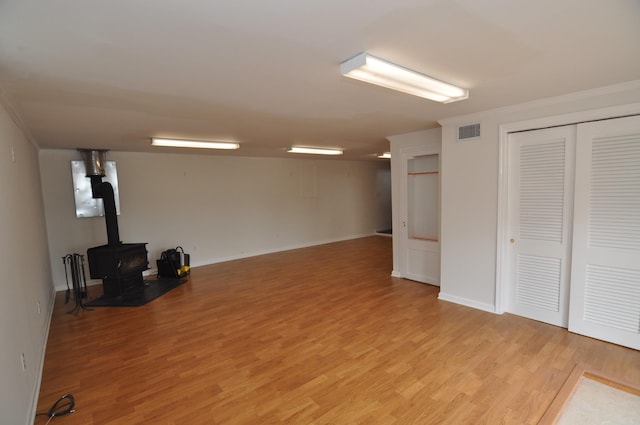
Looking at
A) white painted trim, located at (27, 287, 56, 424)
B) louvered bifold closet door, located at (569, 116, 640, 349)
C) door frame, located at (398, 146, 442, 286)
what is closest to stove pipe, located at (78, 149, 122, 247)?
white painted trim, located at (27, 287, 56, 424)

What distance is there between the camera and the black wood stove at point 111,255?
4441 mm

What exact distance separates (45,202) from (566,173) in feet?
24.6

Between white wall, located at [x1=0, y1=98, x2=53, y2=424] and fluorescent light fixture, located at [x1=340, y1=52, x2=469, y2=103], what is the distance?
2609mm

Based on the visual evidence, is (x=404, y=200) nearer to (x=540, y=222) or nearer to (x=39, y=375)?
(x=540, y=222)

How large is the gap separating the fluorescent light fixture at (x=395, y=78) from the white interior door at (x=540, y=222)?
1.33 metres

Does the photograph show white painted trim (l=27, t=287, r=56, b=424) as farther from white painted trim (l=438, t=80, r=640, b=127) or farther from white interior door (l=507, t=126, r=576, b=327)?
white painted trim (l=438, t=80, r=640, b=127)

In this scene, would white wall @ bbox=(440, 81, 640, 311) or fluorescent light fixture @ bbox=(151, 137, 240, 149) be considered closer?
white wall @ bbox=(440, 81, 640, 311)

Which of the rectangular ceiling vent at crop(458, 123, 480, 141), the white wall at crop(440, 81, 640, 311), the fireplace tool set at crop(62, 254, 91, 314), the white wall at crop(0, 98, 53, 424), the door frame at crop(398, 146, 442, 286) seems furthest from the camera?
the door frame at crop(398, 146, 442, 286)

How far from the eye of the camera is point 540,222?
3.37m

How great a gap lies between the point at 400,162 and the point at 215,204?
4.15 metres

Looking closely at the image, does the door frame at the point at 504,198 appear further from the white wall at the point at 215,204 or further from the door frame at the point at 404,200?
the white wall at the point at 215,204

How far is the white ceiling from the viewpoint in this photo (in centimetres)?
142

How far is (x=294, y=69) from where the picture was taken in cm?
211

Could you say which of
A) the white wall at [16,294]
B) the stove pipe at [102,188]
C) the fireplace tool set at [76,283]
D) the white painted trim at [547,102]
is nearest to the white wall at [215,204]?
the stove pipe at [102,188]
